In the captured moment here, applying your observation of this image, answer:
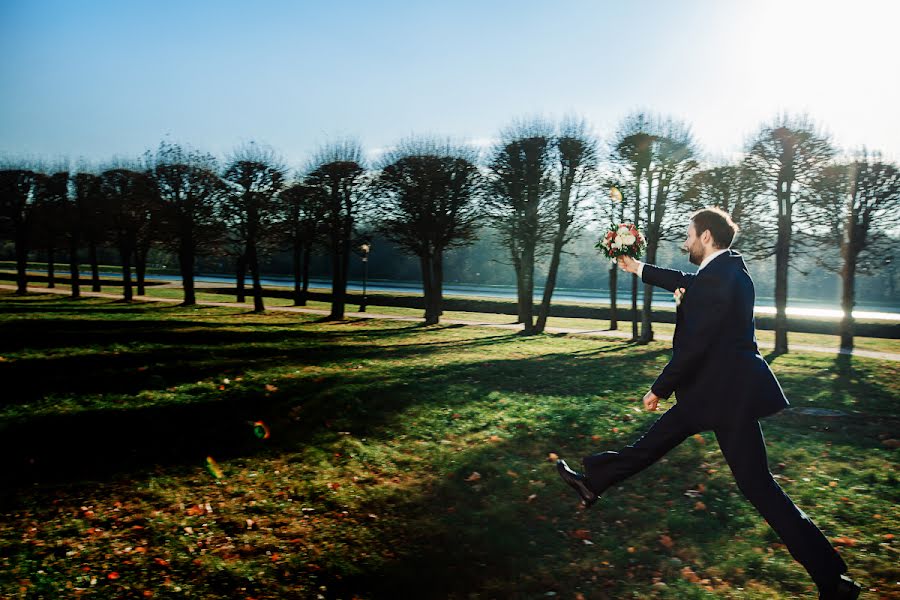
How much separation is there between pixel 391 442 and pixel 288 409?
197 centimetres

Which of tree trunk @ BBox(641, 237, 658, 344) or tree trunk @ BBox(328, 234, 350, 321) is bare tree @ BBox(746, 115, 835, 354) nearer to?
tree trunk @ BBox(641, 237, 658, 344)

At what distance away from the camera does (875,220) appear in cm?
2075

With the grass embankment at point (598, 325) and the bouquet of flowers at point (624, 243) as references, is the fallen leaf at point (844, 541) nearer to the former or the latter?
the bouquet of flowers at point (624, 243)

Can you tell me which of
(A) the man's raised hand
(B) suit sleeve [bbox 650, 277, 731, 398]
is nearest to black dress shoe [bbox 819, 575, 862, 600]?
(B) suit sleeve [bbox 650, 277, 731, 398]

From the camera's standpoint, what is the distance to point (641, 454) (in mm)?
4203

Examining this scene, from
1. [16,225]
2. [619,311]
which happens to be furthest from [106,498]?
[16,225]

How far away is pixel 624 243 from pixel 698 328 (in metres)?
1.36

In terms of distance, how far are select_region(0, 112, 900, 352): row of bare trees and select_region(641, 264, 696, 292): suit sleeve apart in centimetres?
1701

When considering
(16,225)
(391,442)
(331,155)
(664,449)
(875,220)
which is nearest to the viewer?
(664,449)

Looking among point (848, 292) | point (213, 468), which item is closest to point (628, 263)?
point (213, 468)

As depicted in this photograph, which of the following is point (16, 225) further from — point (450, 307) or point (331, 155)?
point (450, 307)

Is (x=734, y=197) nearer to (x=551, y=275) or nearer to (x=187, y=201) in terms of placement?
(x=551, y=275)

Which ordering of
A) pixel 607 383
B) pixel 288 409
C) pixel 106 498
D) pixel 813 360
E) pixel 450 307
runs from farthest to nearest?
pixel 450 307
pixel 813 360
pixel 607 383
pixel 288 409
pixel 106 498

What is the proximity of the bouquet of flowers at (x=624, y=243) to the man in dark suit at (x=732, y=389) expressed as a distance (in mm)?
876
